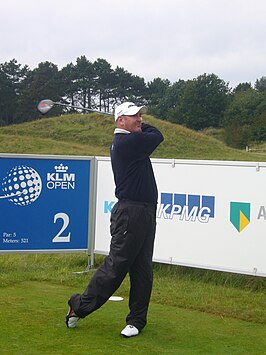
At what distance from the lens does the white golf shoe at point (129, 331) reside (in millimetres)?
5090

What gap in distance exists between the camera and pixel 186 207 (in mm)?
7457

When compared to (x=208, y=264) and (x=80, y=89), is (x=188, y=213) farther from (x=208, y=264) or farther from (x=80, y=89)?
(x=80, y=89)

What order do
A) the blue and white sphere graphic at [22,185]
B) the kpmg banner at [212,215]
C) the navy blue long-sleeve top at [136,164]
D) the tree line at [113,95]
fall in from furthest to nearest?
the tree line at [113,95] → the blue and white sphere graphic at [22,185] → the kpmg banner at [212,215] → the navy blue long-sleeve top at [136,164]

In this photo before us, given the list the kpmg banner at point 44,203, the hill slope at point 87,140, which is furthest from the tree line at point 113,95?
the kpmg banner at point 44,203

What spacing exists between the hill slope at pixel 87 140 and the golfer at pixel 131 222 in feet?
96.5

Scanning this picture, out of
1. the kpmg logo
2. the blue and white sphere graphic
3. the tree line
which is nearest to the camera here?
A: the kpmg logo

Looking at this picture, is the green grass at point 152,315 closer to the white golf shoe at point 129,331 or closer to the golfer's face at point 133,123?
the white golf shoe at point 129,331

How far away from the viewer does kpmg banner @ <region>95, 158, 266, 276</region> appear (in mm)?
6914

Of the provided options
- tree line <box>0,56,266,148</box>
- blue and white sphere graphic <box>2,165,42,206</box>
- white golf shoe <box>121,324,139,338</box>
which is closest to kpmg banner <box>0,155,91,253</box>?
blue and white sphere graphic <box>2,165,42,206</box>

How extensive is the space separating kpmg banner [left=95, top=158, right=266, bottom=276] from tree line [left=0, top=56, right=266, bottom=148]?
2559 inches

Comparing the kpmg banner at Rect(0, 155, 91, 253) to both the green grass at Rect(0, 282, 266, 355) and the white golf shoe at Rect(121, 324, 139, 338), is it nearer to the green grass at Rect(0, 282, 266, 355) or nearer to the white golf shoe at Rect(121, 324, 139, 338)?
the green grass at Rect(0, 282, 266, 355)

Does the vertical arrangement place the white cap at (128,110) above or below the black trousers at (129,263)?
above

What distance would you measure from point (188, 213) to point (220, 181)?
542 millimetres

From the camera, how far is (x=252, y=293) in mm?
6898
